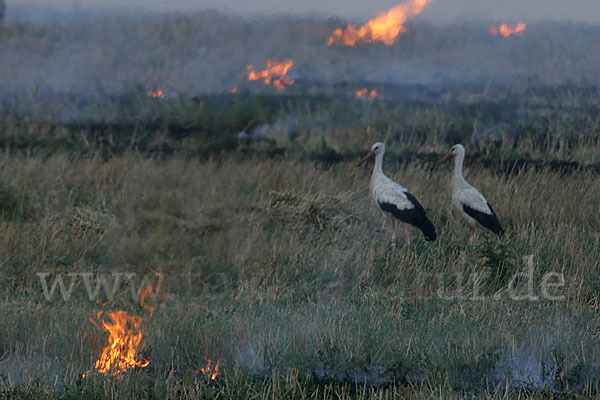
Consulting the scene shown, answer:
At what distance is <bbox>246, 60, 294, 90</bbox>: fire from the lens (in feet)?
54.2

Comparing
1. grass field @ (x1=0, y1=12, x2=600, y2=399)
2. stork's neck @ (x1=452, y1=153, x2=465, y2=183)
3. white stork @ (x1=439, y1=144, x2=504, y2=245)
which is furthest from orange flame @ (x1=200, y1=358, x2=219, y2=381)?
stork's neck @ (x1=452, y1=153, x2=465, y2=183)

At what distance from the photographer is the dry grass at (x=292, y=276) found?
552cm

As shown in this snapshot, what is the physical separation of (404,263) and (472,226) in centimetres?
146

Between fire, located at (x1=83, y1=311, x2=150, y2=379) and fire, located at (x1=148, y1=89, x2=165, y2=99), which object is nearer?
fire, located at (x1=83, y1=311, x2=150, y2=379)

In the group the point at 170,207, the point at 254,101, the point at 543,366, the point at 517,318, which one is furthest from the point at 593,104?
the point at 543,366

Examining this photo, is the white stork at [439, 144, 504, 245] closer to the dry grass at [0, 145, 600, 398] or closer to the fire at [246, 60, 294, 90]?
the dry grass at [0, 145, 600, 398]

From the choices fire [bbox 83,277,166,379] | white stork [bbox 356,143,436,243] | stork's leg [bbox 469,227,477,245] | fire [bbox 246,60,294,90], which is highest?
fire [bbox 246,60,294,90]

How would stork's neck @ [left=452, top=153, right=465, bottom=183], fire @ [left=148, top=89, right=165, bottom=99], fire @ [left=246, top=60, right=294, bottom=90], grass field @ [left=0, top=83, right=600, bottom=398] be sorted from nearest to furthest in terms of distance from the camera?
grass field @ [left=0, top=83, right=600, bottom=398]
stork's neck @ [left=452, top=153, right=465, bottom=183]
fire @ [left=246, top=60, right=294, bottom=90]
fire @ [left=148, top=89, right=165, bottom=99]

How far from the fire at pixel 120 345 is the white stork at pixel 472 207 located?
4283 millimetres

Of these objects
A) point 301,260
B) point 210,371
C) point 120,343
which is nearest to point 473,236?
point 301,260

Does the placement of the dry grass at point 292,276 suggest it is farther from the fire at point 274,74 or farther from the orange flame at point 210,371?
the fire at point 274,74

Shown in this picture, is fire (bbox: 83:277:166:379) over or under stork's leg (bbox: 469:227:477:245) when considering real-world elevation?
under

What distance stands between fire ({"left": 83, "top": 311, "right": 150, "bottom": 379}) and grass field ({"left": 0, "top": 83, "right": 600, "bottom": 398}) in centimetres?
10

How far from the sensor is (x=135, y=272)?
30.3 feet
